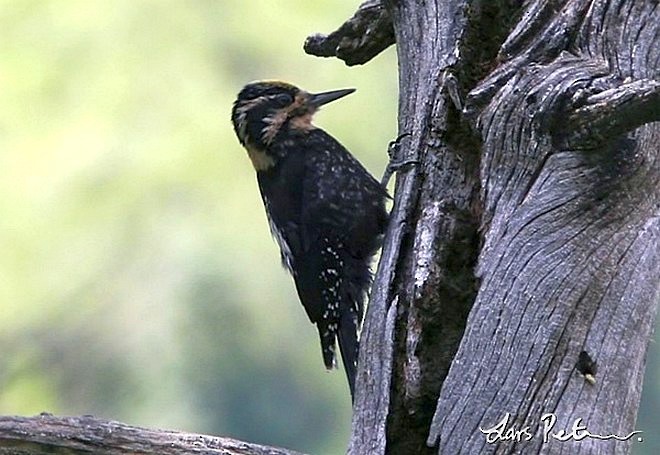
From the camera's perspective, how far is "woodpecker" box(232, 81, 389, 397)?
13.5 feet

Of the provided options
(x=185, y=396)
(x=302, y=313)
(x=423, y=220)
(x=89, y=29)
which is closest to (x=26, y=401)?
(x=185, y=396)

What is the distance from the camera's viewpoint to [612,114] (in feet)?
7.84

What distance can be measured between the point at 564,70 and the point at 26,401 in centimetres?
606

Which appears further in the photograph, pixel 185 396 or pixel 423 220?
pixel 185 396

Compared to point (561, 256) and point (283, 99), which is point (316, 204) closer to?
point (283, 99)

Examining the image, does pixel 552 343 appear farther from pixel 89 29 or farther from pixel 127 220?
pixel 89 29

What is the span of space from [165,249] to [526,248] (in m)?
5.23

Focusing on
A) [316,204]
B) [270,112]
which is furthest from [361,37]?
[270,112]

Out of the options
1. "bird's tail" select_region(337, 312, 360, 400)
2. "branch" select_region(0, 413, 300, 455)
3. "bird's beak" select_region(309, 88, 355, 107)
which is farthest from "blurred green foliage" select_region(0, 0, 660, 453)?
"branch" select_region(0, 413, 300, 455)

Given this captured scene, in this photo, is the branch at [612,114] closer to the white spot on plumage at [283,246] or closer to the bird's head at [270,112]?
the white spot on plumage at [283,246]

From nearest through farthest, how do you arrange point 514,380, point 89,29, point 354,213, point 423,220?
1. point 514,380
2. point 423,220
3. point 354,213
4. point 89,29

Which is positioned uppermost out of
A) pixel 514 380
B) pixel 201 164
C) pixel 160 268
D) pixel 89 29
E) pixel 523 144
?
pixel 89 29

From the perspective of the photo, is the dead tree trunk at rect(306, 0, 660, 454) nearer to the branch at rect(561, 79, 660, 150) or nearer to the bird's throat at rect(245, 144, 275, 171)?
the branch at rect(561, 79, 660, 150)

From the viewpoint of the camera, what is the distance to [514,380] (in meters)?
2.55
